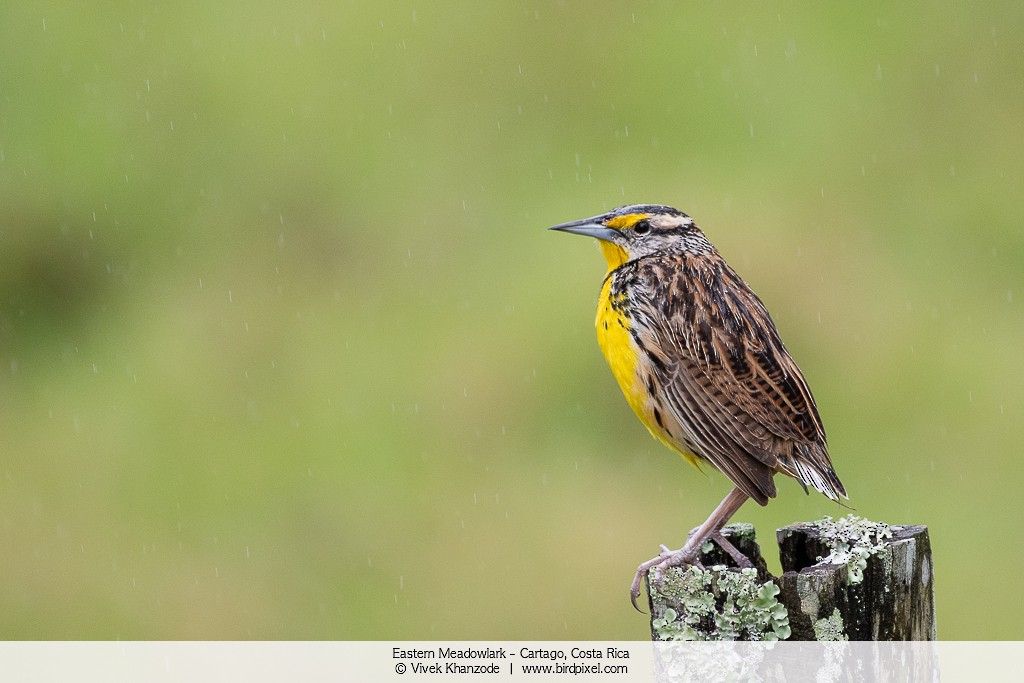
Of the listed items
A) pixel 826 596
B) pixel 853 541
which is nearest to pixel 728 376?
pixel 853 541

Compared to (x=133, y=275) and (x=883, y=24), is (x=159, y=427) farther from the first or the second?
(x=883, y=24)

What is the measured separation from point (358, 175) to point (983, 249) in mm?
3884

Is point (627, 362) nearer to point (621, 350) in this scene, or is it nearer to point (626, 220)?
point (621, 350)

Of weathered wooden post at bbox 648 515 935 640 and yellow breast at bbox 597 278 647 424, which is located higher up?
yellow breast at bbox 597 278 647 424

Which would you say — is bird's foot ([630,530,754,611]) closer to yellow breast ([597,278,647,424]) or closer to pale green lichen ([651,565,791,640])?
pale green lichen ([651,565,791,640])

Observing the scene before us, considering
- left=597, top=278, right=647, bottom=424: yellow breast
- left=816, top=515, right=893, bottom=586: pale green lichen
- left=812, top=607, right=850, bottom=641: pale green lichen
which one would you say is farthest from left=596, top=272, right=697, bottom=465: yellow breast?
left=812, top=607, right=850, bottom=641: pale green lichen

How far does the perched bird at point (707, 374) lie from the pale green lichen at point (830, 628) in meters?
0.48

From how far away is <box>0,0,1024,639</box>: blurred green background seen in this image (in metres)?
6.86

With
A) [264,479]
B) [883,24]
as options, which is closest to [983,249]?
[883,24]

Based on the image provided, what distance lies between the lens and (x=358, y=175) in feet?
29.5

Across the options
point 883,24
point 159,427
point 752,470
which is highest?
point 883,24

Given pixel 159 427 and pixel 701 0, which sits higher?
pixel 701 0

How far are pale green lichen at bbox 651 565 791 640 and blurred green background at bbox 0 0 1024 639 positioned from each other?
354cm

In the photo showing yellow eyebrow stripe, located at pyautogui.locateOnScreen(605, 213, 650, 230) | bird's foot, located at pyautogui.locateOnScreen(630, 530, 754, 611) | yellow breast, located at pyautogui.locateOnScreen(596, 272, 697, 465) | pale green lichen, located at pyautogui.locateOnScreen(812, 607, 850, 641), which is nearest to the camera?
pale green lichen, located at pyautogui.locateOnScreen(812, 607, 850, 641)
